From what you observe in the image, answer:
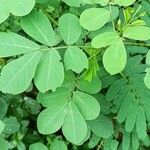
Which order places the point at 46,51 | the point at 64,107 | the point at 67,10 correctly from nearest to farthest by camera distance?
the point at 46,51 < the point at 64,107 < the point at 67,10

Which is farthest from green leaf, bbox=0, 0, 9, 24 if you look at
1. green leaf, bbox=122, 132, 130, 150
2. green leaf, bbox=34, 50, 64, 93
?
green leaf, bbox=122, 132, 130, 150

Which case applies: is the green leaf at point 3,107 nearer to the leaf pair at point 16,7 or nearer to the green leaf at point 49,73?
the green leaf at point 49,73

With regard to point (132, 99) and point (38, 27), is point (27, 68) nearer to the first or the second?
point (38, 27)

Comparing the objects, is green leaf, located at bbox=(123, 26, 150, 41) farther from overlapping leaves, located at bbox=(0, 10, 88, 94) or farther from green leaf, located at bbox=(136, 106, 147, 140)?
green leaf, located at bbox=(136, 106, 147, 140)

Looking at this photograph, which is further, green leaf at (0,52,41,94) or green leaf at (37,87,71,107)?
green leaf at (37,87,71,107)

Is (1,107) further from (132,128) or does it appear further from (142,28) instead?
(142,28)

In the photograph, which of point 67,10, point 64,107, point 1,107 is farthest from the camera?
point 67,10

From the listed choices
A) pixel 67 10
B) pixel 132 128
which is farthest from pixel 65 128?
pixel 67 10
